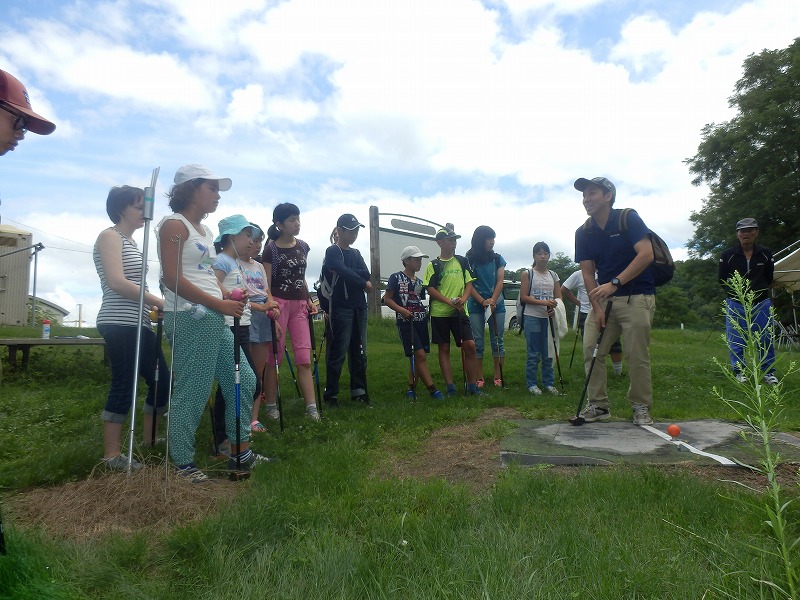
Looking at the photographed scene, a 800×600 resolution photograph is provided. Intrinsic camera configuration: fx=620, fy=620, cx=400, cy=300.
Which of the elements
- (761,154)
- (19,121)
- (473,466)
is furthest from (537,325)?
(761,154)

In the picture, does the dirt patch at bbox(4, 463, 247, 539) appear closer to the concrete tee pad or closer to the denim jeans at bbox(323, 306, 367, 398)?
the concrete tee pad

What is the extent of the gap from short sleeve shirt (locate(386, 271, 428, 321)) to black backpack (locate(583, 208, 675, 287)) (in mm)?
3017

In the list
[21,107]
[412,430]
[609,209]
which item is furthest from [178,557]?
[609,209]

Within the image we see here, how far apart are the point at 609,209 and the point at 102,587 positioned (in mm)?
4962

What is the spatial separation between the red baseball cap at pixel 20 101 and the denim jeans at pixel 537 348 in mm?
6424

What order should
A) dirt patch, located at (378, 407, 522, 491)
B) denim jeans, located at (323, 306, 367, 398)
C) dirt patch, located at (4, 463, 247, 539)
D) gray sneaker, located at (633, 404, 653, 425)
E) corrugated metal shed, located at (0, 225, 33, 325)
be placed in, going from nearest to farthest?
1. dirt patch, located at (4, 463, 247, 539)
2. dirt patch, located at (378, 407, 522, 491)
3. gray sneaker, located at (633, 404, 653, 425)
4. denim jeans, located at (323, 306, 367, 398)
5. corrugated metal shed, located at (0, 225, 33, 325)

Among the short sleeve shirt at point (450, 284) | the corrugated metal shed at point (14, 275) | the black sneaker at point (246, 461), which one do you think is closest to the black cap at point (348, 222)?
the short sleeve shirt at point (450, 284)

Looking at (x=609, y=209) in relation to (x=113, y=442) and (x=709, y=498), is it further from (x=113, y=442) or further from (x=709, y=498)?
(x=113, y=442)

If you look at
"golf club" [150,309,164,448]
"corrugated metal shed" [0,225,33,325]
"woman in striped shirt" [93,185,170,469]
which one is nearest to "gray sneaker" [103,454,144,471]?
"woman in striped shirt" [93,185,170,469]

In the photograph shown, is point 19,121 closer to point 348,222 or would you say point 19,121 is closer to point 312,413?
point 312,413

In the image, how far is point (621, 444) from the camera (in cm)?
460

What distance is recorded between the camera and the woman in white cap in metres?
3.96

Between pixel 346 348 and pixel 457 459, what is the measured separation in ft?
9.34

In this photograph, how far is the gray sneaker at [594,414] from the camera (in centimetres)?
570
